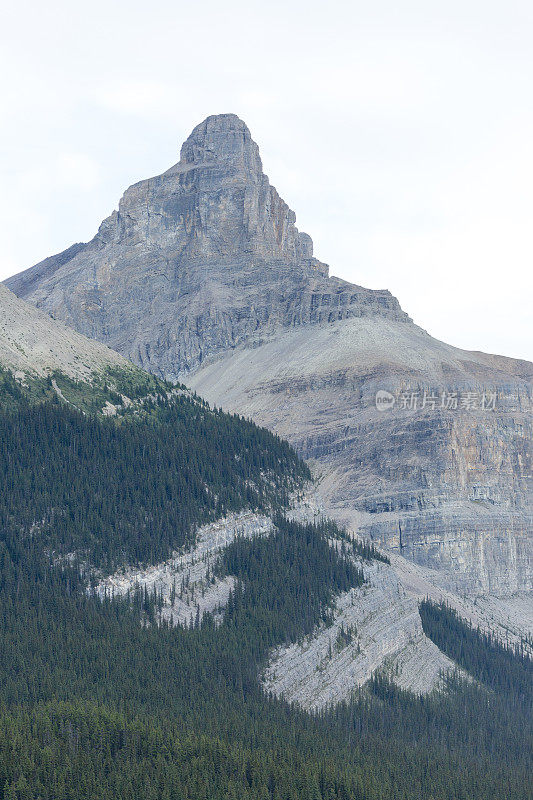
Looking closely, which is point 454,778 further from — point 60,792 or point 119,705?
point 60,792

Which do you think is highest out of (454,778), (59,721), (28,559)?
(28,559)

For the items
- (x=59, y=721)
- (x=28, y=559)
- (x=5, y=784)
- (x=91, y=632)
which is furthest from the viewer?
(x=28, y=559)

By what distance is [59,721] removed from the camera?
150 m

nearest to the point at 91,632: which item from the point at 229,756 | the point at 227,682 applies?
the point at 227,682

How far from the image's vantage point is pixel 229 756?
154 meters

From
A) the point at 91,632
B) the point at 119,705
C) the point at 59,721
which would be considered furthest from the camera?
the point at 91,632

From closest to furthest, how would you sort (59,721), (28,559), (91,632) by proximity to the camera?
(59,721)
(91,632)
(28,559)

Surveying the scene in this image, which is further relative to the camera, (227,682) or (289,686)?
(289,686)

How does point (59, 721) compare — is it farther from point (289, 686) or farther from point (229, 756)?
point (289, 686)

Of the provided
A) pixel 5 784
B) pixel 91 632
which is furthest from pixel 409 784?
pixel 5 784

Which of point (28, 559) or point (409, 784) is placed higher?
point (28, 559)

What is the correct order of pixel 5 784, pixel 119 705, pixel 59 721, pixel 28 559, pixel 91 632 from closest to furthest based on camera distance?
pixel 5 784 → pixel 59 721 → pixel 119 705 → pixel 91 632 → pixel 28 559

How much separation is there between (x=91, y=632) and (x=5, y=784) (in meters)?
43.0

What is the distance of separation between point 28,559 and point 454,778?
63930 mm
